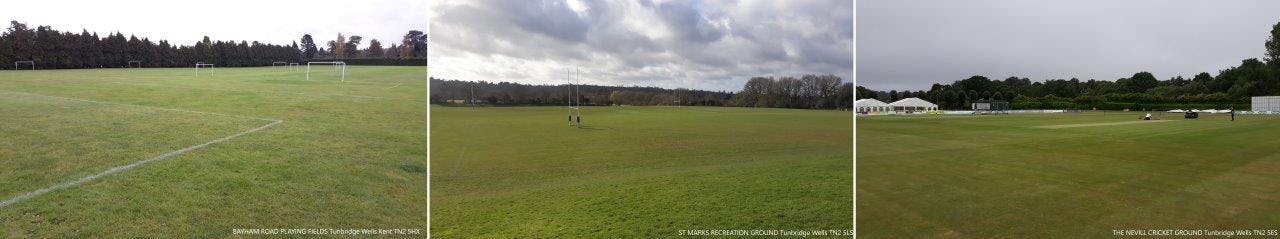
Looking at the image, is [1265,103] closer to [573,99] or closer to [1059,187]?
[1059,187]

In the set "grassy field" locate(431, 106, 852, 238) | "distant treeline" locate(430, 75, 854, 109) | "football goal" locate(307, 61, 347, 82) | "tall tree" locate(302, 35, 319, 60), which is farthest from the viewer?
"football goal" locate(307, 61, 347, 82)

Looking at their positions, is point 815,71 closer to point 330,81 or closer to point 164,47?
point 330,81

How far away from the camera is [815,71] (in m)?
9.12

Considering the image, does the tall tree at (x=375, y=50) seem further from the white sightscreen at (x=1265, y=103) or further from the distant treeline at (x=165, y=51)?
the white sightscreen at (x=1265, y=103)

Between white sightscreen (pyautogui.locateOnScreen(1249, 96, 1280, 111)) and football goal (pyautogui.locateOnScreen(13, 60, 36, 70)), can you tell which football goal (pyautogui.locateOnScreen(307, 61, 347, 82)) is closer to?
football goal (pyautogui.locateOnScreen(13, 60, 36, 70))

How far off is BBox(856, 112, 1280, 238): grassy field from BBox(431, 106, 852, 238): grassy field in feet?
2.25

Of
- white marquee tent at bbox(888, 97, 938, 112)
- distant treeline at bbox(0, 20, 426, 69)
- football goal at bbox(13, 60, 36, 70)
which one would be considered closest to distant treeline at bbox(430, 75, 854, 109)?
distant treeline at bbox(0, 20, 426, 69)

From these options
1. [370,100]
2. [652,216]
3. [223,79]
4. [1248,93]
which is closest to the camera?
[652,216]

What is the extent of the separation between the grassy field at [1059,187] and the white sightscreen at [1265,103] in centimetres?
1825

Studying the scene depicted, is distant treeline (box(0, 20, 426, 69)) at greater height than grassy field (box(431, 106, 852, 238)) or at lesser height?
greater

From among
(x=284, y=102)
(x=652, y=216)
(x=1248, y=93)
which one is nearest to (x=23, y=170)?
(x=284, y=102)

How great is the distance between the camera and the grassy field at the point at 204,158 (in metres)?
5.64

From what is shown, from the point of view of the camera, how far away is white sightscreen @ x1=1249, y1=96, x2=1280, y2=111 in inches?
981

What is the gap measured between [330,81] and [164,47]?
3.13 metres
